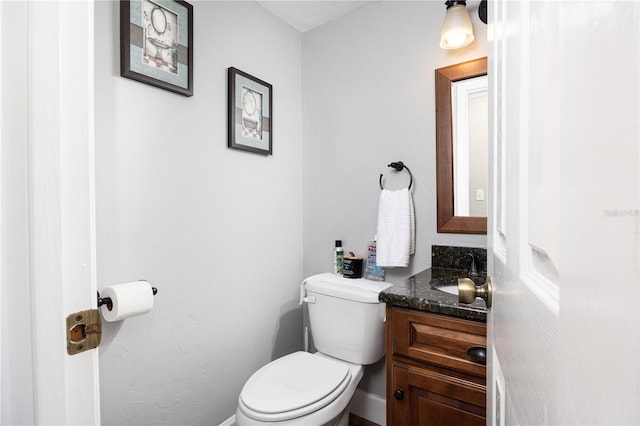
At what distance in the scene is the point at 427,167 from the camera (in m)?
1.69

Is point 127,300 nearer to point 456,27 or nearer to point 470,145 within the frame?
point 470,145

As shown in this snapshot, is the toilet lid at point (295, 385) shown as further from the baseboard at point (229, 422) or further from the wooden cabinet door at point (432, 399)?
the baseboard at point (229, 422)

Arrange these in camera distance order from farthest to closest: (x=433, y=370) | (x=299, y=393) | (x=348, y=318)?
(x=348, y=318), (x=299, y=393), (x=433, y=370)

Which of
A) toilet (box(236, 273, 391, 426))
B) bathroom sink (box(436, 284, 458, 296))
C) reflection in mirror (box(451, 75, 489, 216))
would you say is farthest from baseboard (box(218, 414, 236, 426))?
reflection in mirror (box(451, 75, 489, 216))

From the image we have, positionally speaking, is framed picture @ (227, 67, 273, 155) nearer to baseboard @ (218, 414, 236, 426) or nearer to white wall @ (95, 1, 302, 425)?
white wall @ (95, 1, 302, 425)

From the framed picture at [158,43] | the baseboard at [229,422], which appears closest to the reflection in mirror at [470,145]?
the framed picture at [158,43]

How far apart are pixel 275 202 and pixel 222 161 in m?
0.43

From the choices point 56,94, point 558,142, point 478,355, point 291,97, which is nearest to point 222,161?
point 291,97

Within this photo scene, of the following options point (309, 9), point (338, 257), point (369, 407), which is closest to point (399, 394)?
point (369, 407)

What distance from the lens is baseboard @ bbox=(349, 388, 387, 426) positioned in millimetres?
1781

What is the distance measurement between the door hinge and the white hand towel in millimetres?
1325

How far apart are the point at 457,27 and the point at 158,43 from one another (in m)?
1.26

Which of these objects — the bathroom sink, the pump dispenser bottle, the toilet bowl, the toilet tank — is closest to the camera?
the toilet bowl

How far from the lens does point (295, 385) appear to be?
52.9 inches
